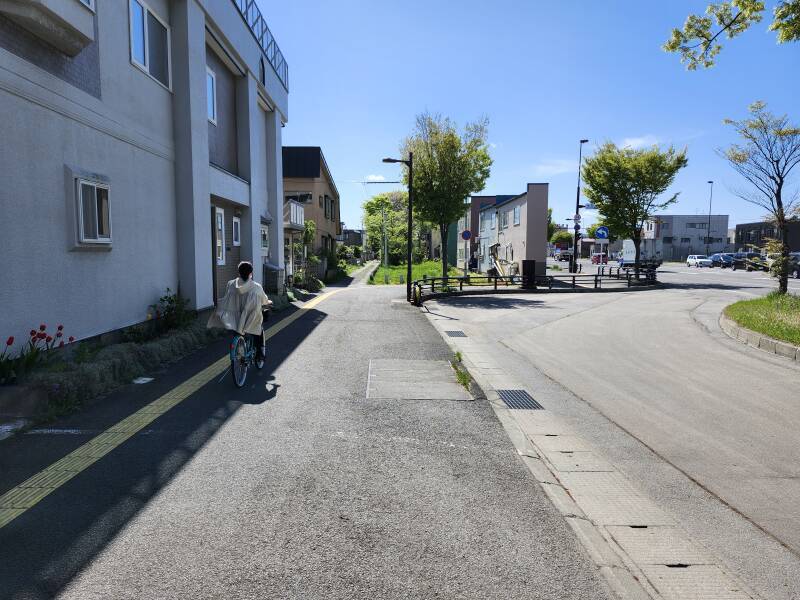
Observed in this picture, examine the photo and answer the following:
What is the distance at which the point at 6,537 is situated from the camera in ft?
10.8

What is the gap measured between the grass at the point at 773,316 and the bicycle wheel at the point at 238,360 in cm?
927

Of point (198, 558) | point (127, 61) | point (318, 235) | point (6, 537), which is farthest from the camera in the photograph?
point (318, 235)

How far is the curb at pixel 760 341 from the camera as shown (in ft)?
30.8

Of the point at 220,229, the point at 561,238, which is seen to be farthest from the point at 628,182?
the point at 561,238

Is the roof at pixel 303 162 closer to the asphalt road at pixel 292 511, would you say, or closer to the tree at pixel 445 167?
the tree at pixel 445 167

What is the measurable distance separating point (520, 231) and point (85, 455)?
29.2 meters

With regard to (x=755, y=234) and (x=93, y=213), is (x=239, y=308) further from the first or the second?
(x=755, y=234)

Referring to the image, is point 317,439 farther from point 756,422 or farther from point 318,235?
point 318,235

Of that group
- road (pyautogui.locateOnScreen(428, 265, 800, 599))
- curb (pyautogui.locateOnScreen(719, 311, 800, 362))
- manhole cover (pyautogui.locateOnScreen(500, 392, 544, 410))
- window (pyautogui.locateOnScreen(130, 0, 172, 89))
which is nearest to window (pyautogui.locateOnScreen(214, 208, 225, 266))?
window (pyautogui.locateOnScreen(130, 0, 172, 89))

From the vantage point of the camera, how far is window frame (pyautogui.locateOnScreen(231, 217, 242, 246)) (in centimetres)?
1684

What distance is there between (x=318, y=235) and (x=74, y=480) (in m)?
35.1

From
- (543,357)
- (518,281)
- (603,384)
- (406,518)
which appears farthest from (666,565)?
(518,281)

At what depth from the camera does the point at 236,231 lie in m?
17.2

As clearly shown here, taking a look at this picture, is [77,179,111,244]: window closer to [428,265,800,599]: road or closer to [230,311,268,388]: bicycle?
[230,311,268,388]: bicycle
